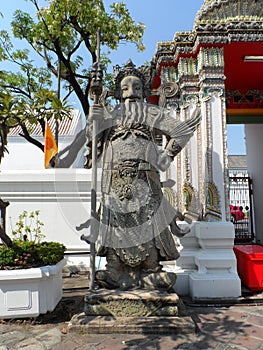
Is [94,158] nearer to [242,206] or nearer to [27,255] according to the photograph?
[27,255]

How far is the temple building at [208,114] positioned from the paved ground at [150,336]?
0.62 meters

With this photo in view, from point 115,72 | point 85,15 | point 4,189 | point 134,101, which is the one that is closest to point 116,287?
point 134,101

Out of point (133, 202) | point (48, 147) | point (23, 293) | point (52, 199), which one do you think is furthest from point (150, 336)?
point (48, 147)

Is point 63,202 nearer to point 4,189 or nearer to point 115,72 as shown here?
point 4,189

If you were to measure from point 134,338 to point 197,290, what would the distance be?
4.88 feet

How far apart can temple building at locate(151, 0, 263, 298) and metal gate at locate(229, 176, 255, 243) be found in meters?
4.24

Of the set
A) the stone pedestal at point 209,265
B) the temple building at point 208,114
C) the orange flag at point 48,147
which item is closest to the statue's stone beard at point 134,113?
the temple building at point 208,114

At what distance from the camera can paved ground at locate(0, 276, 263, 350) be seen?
275cm

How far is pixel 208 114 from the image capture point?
15.1ft

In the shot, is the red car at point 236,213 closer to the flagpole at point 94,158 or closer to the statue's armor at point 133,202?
the statue's armor at point 133,202

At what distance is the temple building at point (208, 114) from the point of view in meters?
4.29

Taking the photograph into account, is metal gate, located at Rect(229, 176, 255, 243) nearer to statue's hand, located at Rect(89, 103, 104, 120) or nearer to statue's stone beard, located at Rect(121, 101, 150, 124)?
statue's stone beard, located at Rect(121, 101, 150, 124)

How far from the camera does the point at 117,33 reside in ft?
25.8

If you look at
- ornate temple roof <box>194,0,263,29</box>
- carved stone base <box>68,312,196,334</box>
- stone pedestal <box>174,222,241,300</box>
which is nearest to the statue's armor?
carved stone base <box>68,312,196,334</box>
